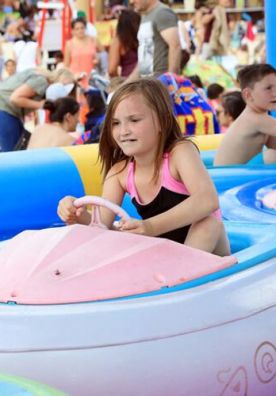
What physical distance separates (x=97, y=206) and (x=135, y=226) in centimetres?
11

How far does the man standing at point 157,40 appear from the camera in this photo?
5.66 m

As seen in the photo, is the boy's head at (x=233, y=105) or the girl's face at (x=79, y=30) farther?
the girl's face at (x=79, y=30)

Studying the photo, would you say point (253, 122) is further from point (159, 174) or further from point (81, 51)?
point (81, 51)

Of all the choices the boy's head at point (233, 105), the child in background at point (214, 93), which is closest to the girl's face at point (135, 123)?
the boy's head at point (233, 105)

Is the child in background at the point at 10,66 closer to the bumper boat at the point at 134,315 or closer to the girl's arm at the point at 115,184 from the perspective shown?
the girl's arm at the point at 115,184

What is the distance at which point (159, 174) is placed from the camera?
261cm

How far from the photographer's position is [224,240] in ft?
8.43

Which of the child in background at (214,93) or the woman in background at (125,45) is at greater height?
the woman in background at (125,45)

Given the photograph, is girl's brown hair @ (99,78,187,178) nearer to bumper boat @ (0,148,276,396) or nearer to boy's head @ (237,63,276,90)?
bumper boat @ (0,148,276,396)

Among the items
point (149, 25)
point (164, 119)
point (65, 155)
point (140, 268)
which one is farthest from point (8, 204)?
point (149, 25)

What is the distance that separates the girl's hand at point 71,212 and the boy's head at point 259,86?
1.70 m

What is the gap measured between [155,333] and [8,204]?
6.03 ft

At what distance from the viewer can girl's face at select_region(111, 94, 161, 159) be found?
2.55 m

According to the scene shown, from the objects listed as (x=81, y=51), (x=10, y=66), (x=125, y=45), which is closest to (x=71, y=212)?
(x=125, y=45)
